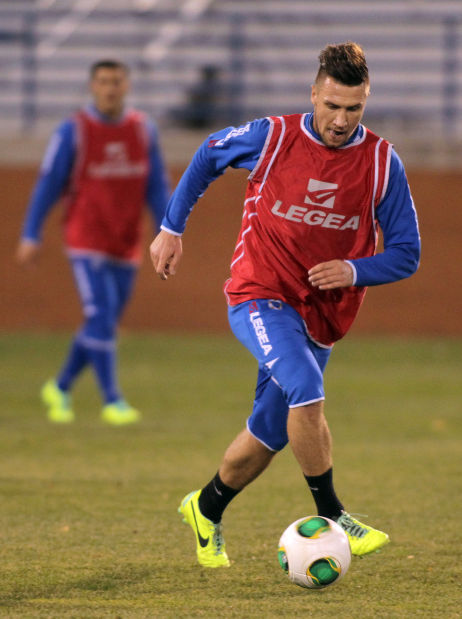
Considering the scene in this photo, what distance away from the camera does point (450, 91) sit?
49.2 ft

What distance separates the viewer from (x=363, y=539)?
4234 millimetres

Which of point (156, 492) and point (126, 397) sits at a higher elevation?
point (156, 492)

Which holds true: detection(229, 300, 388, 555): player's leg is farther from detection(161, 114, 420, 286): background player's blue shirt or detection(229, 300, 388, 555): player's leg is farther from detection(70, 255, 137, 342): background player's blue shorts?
detection(70, 255, 137, 342): background player's blue shorts

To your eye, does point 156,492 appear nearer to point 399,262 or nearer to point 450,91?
point 399,262

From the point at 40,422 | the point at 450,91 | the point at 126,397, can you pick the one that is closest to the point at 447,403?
the point at 126,397

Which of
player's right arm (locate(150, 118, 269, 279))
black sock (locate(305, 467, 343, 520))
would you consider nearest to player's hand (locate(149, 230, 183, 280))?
player's right arm (locate(150, 118, 269, 279))

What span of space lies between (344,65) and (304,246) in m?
0.73

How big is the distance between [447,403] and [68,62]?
9842 millimetres

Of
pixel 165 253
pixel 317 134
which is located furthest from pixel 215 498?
pixel 317 134

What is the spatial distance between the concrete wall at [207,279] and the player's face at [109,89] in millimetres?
5000

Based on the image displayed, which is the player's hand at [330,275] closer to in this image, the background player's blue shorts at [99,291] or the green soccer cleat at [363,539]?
the green soccer cleat at [363,539]

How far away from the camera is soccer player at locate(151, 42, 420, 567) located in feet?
13.9

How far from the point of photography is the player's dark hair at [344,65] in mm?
4230

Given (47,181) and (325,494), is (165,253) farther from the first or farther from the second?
(47,181)
